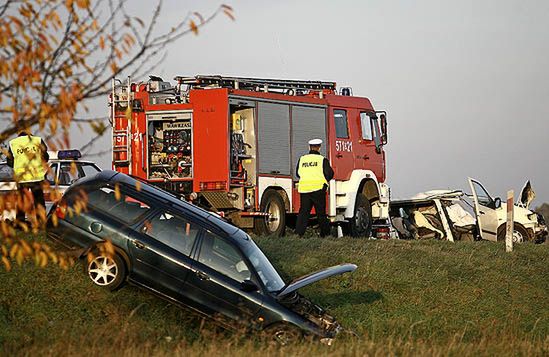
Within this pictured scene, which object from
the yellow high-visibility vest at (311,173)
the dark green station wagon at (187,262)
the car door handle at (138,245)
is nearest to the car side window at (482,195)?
the yellow high-visibility vest at (311,173)

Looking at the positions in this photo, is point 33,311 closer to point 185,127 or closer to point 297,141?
point 185,127

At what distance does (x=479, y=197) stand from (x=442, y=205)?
133 centimetres

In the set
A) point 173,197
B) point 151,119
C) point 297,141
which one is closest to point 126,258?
point 173,197

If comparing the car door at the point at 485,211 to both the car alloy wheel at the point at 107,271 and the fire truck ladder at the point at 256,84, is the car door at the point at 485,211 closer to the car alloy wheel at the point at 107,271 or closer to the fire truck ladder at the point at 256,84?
the fire truck ladder at the point at 256,84

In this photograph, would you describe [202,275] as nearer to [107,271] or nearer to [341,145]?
[107,271]

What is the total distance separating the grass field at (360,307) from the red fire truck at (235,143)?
2448 millimetres

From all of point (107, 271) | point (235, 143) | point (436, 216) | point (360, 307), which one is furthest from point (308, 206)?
point (107, 271)

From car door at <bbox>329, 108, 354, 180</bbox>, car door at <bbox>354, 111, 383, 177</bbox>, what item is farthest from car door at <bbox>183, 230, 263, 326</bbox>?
car door at <bbox>354, 111, 383, 177</bbox>

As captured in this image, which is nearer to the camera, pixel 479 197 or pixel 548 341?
pixel 548 341

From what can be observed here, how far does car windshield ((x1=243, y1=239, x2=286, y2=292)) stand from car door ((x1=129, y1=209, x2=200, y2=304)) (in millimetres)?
673

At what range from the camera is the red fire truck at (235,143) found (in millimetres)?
21578

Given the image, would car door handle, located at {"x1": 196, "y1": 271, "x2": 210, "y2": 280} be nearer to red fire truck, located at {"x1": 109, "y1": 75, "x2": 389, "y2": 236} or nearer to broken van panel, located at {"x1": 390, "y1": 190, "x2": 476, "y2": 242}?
red fire truck, located at {"x1": 109, "y1": 75, "x2": 389, "y2": 236}

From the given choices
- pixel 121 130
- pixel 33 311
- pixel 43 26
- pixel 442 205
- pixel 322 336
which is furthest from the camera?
pixel 442 205

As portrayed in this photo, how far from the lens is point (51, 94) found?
842cm
